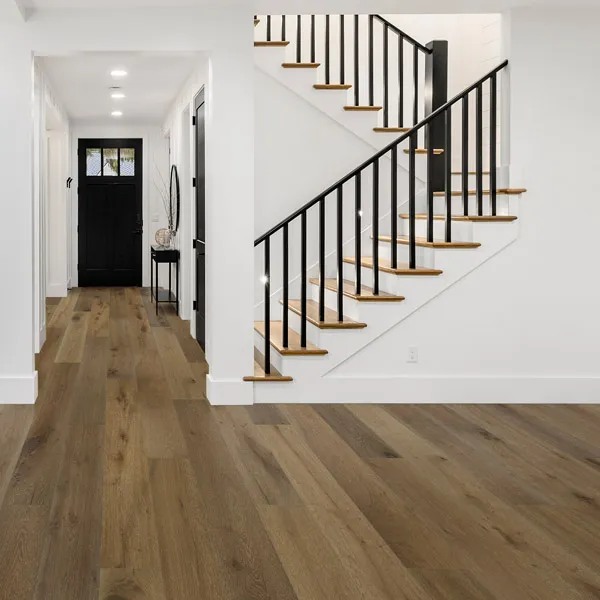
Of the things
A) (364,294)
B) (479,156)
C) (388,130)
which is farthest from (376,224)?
(388,130)

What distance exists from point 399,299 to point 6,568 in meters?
3.24

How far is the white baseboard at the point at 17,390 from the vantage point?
564cm

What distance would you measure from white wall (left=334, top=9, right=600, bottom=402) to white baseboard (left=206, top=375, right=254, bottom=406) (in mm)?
599

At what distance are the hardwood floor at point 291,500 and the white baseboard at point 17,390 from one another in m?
0.14

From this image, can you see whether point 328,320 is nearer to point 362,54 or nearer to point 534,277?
point 534,277

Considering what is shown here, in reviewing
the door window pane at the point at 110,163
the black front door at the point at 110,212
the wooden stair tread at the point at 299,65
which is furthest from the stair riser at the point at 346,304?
the door window pane at the point at 110,163

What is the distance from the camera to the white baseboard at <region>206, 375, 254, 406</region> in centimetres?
567

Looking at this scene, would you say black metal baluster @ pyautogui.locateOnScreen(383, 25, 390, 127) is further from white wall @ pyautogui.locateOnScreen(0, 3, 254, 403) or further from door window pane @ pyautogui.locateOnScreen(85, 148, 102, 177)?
door window pane @ pyautogui.locateOnScreen(85, 148, 102, 177)

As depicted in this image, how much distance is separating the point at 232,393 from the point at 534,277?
6.70 feet

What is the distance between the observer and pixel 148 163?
13.4 meters

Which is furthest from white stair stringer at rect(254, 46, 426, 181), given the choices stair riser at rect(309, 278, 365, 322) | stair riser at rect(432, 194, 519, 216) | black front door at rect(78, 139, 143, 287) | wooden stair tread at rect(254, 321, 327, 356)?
black front door at rect(78, 139, 143, 287)

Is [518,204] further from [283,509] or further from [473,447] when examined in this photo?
[283,509]

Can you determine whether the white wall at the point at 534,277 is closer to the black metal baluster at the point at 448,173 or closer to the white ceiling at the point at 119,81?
the black metal baluster at the point at 448,173

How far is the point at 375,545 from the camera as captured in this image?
10.7 feet
